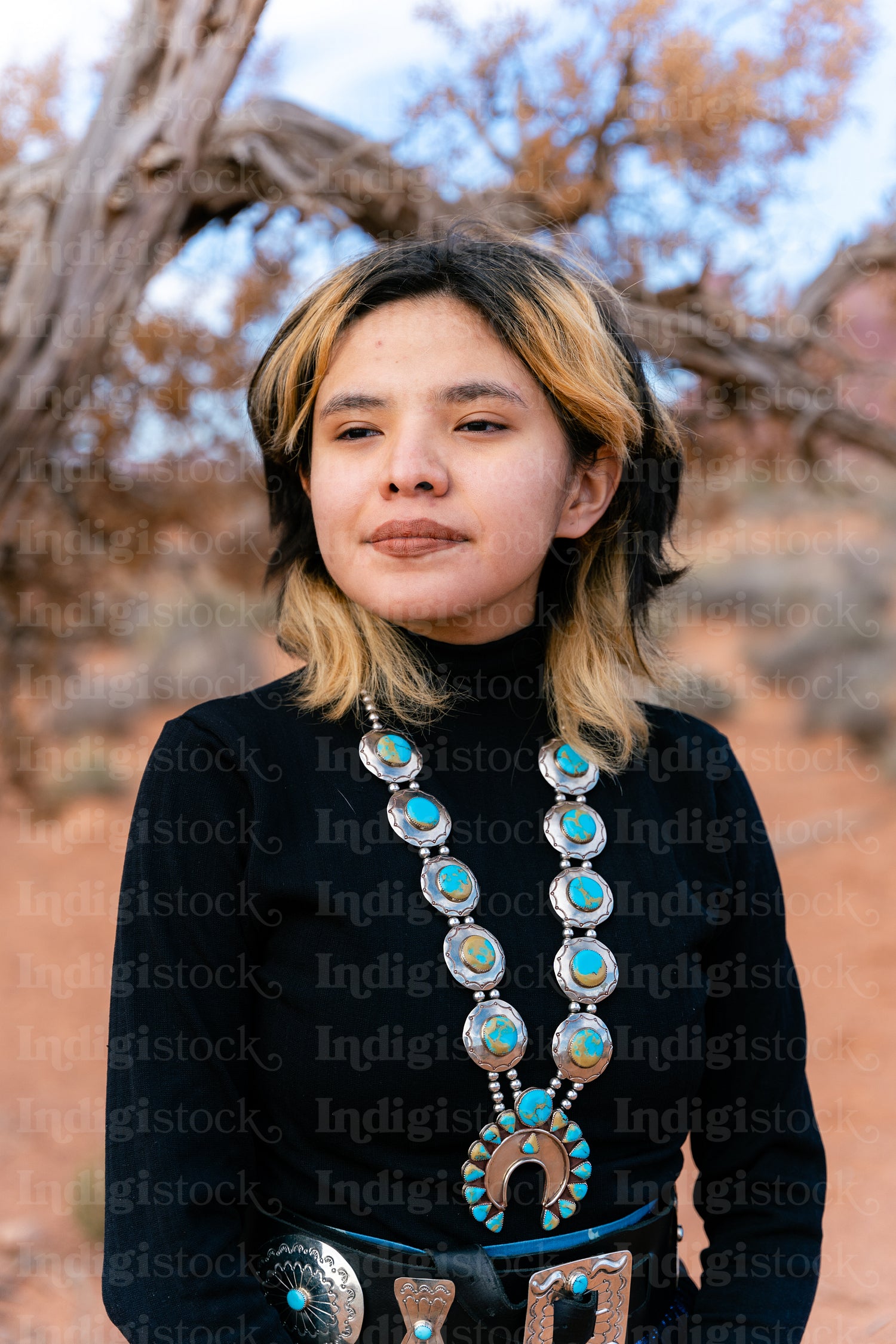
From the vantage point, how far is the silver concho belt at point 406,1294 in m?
1.23

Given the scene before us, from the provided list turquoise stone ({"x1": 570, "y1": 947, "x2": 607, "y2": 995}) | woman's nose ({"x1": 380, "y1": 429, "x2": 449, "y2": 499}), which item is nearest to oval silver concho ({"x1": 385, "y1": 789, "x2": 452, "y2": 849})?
turquoise stone ({"x1": 570, "y1": 947, "x2": 607, "y2": 995})

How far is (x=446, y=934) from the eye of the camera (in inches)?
50.8

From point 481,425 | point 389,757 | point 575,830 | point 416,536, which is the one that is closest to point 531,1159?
point 575,830

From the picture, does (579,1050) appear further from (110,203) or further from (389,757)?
(110,203)

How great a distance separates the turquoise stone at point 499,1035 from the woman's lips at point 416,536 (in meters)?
0.54

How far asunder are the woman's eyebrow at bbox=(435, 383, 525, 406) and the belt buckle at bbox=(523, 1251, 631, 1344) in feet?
3.26

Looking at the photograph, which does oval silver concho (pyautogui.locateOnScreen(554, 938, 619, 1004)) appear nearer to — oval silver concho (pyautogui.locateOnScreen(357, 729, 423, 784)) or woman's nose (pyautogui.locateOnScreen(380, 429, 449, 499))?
oval silver concho (pyautogui.locateOnScreen(357, 729, 423, 784))

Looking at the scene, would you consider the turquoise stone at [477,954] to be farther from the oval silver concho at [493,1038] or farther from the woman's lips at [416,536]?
the woman's lips at [416,536]

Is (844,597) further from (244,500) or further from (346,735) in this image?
(346,735)

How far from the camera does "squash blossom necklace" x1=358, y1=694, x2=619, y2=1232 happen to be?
4.11 ft

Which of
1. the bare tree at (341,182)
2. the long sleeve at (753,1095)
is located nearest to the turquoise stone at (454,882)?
the long sleeve at (753,1095)

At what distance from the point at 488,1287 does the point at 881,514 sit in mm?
13271

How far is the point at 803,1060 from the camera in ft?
5.16


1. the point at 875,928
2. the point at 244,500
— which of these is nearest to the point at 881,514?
the point at 875,928
